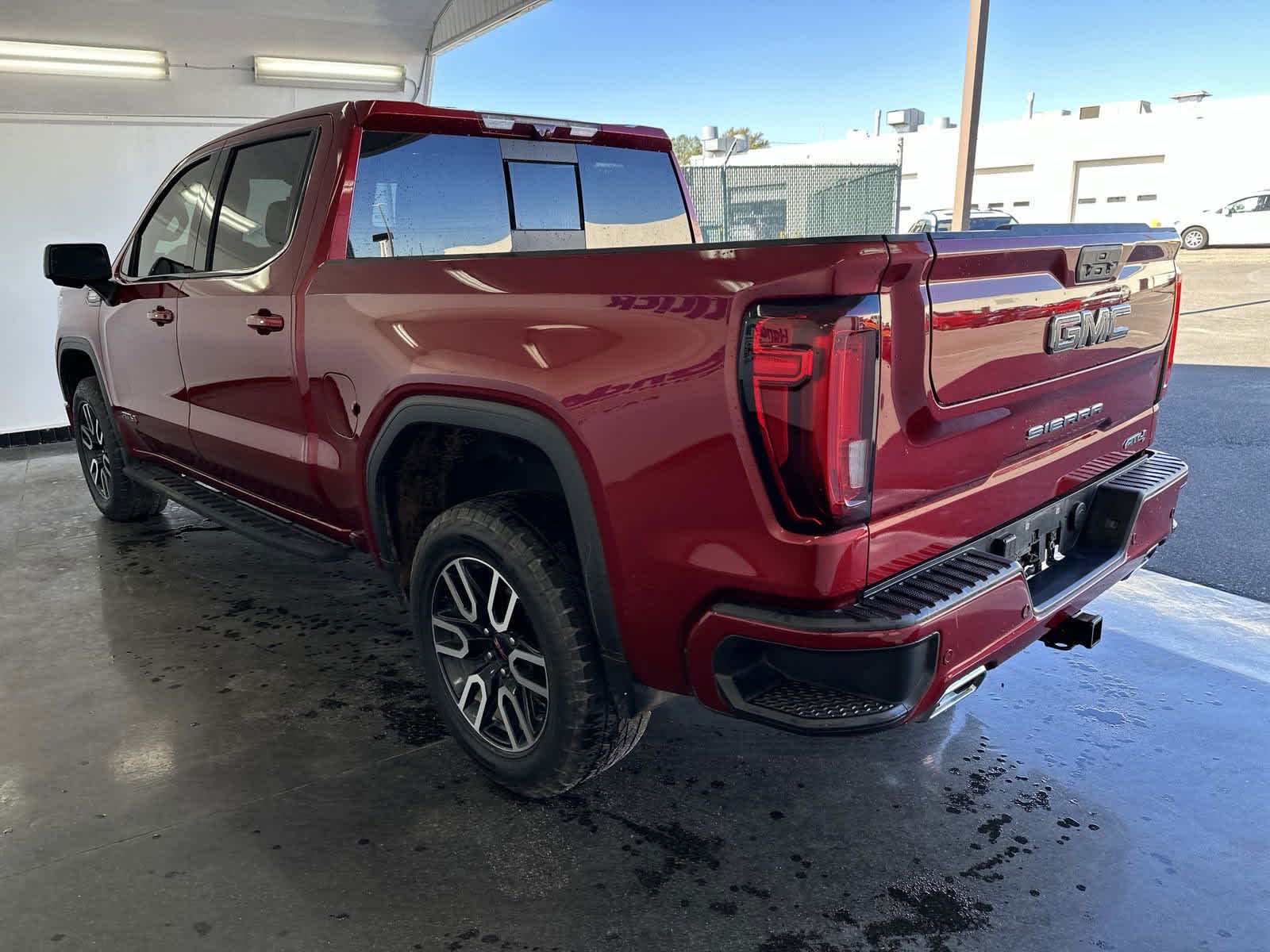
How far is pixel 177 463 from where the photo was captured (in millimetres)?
4320

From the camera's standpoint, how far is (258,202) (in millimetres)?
3518

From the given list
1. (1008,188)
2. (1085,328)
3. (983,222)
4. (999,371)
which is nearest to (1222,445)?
(1085,328)

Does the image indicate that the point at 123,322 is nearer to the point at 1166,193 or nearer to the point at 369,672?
the point at 369,672

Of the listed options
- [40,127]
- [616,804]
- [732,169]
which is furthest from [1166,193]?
[616,804]

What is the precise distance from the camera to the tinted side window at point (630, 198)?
3.76 m

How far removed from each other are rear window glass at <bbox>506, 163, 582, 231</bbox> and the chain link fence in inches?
299

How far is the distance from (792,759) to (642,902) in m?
0.79

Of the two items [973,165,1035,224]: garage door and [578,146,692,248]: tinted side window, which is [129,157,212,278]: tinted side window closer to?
[578,146,692,248]: tinted side window

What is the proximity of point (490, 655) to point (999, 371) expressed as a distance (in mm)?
1497

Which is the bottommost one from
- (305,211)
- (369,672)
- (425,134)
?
(369,672)

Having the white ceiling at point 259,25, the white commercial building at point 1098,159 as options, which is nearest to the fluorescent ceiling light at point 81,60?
the white ceiling at point 259,25

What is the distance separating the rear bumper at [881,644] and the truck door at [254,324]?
5.89ft

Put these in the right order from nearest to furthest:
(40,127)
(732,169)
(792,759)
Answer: (792,759)
(40,127)
(732,169)

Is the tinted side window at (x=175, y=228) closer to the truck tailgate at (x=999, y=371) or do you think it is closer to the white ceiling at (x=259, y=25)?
the truck tailgate at (x=999, y=371)
